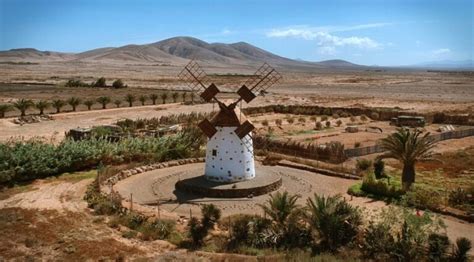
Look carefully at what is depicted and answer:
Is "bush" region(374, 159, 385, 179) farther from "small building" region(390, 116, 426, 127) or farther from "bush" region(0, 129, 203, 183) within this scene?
"small building" region(390, 116, 426, 127)

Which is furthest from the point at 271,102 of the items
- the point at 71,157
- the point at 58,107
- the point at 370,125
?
A: the point at 71,157

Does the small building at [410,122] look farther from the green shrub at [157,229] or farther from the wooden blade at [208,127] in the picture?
the green shrub at [157,229]

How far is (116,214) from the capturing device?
648 inches

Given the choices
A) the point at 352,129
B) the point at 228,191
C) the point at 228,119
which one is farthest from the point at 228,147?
the point at 352,129

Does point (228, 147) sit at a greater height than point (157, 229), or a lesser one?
greater

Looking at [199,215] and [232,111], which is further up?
[232,111]

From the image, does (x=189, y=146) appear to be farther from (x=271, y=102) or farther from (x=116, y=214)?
(x=271, y=102)

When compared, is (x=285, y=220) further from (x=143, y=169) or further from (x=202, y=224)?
(x=143, y=169)

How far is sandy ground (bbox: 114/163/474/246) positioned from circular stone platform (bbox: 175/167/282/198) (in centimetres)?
31

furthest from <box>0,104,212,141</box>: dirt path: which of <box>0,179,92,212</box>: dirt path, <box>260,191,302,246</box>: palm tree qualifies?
<box>260,191,302,246</box>: palm tree

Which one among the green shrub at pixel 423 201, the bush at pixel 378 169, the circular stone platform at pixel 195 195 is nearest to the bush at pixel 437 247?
the green shrub at pixel 423 201

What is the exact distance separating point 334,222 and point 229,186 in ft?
21.4

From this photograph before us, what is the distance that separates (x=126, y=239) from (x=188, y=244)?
1927mm

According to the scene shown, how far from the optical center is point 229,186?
19312 mm
